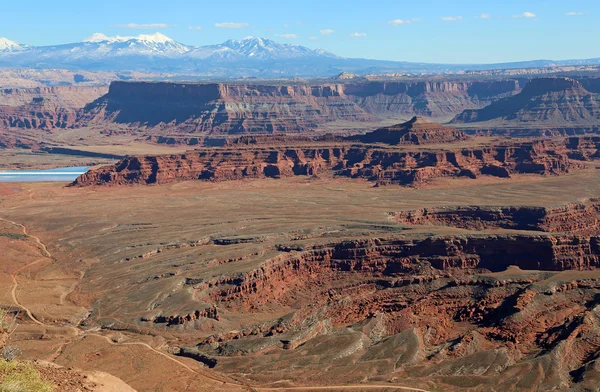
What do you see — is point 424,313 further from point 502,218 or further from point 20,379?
point 502,218

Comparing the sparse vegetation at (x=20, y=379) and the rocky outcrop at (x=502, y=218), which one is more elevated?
the sparse vegetation at (x=20, y=379)

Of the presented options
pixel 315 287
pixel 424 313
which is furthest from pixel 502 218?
pixel 424 313

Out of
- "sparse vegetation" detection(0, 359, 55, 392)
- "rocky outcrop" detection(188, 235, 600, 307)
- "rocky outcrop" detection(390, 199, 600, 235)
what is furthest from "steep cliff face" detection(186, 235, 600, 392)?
"sparse vegetation" detection(0, 359, 55, 392)

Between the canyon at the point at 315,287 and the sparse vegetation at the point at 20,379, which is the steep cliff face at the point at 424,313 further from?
the sparse vegetation at the point at 20,379

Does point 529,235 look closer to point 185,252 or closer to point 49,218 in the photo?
point 185,252

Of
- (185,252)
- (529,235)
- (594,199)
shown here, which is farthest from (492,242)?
(594,199)

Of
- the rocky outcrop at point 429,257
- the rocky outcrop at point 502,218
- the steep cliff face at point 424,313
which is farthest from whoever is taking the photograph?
the rocky outcrop at point 502,218

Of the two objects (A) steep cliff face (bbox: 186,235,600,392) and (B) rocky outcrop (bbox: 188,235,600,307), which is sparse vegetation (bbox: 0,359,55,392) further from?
(B) rocky outcrop (bbox: 188,235,600,307)

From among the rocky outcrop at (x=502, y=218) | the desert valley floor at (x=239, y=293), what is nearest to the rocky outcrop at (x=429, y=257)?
the desert valley floor at (x=239, y=293)
